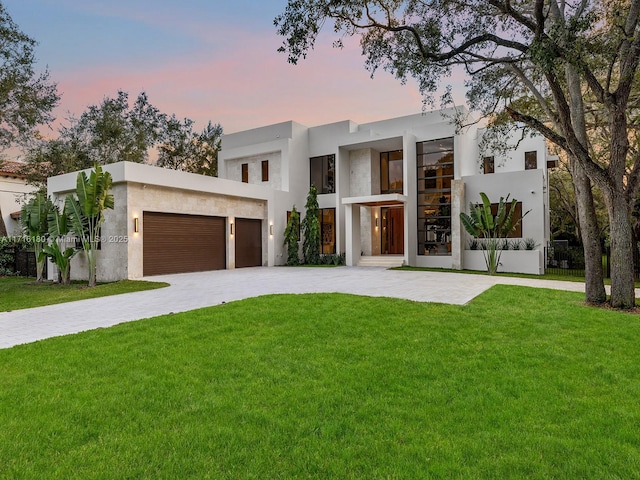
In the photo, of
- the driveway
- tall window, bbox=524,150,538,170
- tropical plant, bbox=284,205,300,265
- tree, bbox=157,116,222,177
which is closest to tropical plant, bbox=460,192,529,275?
the driveway

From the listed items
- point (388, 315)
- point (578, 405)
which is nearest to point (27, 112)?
point (388, 315)

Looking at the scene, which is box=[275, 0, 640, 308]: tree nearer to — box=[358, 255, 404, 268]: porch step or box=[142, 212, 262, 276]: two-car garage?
box=[142, 212, 262, 276]: two-car garage

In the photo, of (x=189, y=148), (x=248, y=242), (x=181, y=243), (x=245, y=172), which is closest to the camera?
(x=181, y=243)

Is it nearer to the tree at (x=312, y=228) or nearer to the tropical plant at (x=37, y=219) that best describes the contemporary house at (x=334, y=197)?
the tree at (x=312, y=228)

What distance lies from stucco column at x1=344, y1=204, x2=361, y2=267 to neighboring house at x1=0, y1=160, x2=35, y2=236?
2317cm

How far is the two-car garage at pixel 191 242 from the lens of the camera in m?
16.0

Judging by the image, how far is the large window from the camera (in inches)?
799

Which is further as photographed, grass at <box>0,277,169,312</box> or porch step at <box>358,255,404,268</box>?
porch step at <box>358,255,404,268</box>

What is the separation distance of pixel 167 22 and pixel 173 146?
19328mm

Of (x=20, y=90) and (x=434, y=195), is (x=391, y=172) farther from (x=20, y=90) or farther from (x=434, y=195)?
(x=20, y=90)

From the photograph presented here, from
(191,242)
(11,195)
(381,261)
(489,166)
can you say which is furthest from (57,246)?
(489,166)

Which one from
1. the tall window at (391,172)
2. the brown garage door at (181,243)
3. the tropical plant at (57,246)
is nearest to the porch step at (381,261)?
the tall window at (391,172)

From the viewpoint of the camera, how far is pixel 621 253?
9203 millimetres

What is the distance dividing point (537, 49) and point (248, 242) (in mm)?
16224
